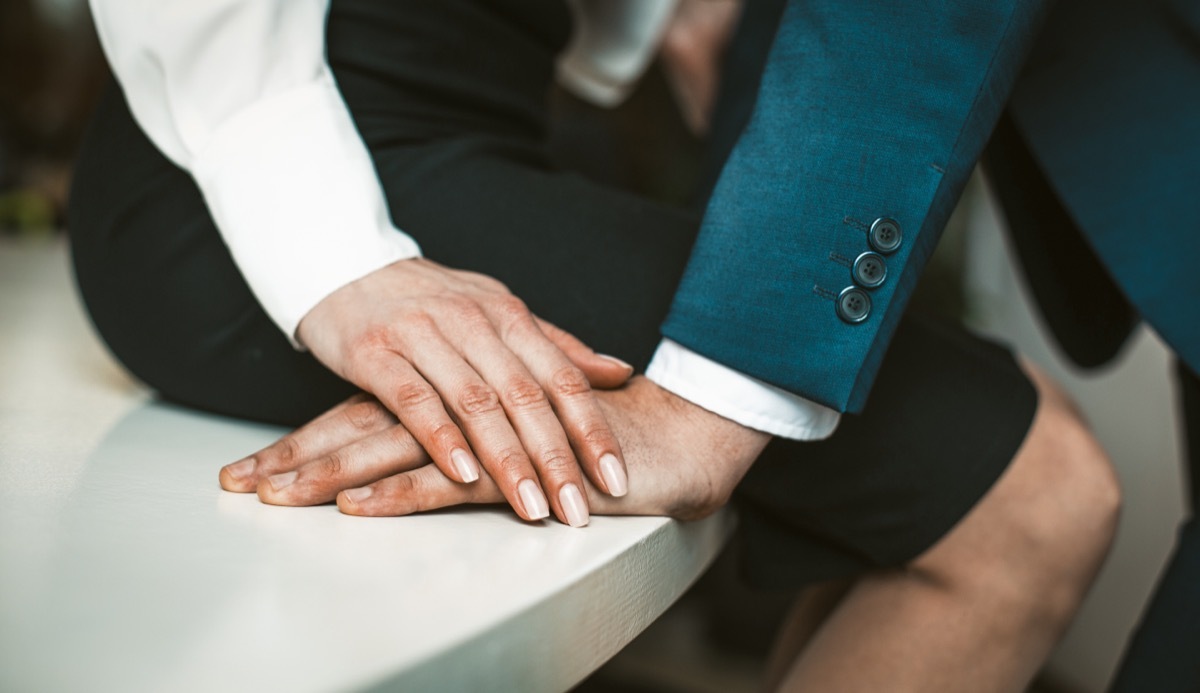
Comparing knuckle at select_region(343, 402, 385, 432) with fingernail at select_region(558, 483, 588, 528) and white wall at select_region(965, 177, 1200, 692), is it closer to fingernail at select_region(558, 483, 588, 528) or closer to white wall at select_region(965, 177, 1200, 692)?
fingernail at select_region(558, 483, 588, 528)

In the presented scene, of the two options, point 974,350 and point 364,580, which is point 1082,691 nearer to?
point 974,350

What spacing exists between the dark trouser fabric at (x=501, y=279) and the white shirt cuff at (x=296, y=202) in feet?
0.06

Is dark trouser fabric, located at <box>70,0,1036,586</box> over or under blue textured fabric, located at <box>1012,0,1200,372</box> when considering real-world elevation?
under

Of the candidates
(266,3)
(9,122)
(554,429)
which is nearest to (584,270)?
(554,429)

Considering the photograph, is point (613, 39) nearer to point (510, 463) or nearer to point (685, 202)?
point (510, 463)

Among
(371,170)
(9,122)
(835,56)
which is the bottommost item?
(9,122)

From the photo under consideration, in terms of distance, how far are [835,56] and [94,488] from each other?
405mm

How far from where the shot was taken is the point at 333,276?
0.47m

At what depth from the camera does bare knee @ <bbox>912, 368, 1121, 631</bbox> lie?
0.58 metres

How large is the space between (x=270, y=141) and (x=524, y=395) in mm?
228

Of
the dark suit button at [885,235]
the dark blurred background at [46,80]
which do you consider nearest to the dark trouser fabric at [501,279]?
the dark suit button at [885,235]

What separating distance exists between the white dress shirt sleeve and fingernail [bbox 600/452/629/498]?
6.9 inches

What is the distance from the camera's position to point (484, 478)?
0.40 meters

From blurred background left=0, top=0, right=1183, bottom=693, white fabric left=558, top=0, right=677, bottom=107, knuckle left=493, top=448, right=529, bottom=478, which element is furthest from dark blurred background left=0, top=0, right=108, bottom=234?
knuckle left=493, top=448, right=529, bottom=478
